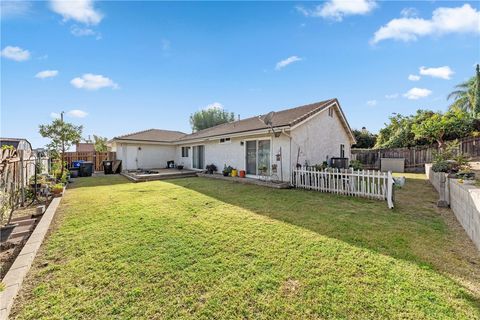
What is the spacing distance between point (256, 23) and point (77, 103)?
17237 mm

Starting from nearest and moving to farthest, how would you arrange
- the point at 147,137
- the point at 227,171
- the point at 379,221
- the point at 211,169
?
1. the point at 379,221
2. the point at 227,171
3. the point at 211,169
4. the point at 147,137

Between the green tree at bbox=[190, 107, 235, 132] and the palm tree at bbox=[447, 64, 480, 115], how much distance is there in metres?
29.9

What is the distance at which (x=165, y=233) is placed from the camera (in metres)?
4.27

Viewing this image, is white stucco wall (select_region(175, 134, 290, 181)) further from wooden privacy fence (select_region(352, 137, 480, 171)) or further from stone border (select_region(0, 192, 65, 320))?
wooden privacy fence (select_region(352, 137, 480, 171))

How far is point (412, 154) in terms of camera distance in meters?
17.8

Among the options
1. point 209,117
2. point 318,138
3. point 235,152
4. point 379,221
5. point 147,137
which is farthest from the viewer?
point 209,117

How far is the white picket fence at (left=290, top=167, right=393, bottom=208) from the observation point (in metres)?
6.84

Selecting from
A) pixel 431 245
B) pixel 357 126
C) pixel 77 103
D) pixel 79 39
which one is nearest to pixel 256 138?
pixel 431 245

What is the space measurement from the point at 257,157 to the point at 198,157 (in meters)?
6.63

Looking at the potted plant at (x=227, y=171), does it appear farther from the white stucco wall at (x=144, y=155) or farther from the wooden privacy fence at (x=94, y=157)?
the wooden privacy fence at (x=94, y=157)

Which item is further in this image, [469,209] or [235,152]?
[235,152]

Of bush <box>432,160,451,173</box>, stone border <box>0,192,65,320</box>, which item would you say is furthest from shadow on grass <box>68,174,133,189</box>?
bush <box>432,160,451,173</box>

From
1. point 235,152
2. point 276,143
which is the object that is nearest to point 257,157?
point 276,143

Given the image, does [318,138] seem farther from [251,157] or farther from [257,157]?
[251,157]
